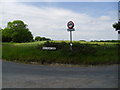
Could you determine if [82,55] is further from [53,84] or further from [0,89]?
[0,89]

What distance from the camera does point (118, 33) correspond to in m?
25.8

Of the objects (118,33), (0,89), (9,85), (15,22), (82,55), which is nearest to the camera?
(0,89)

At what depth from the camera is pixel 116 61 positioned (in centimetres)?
1476

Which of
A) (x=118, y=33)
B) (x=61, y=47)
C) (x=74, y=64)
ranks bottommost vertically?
(x=74, y=64)

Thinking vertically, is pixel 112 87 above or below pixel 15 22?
below

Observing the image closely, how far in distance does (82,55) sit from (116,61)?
10.9 feet

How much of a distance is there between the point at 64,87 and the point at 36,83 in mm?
1408

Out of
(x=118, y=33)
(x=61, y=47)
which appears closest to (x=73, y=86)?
(x=61, y=47)

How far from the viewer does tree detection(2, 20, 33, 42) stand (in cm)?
5182

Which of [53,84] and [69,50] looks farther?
[69,50]

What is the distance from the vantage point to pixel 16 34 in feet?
170

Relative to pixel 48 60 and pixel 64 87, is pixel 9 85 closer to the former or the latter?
pixel 64 87

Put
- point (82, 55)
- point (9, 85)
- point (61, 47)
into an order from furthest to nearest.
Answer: point (61, 47)
point (82, 55)
point (9, 85)

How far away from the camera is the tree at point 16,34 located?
51816 millimetres
